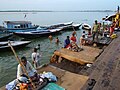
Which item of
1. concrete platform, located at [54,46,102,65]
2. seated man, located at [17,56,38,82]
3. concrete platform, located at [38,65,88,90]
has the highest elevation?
seated man, located at [17,56,38,82]

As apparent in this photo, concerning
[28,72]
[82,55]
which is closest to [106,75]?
[28,72]

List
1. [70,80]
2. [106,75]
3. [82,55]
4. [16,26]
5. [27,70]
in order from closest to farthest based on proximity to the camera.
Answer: [106,75] → [27,70] → [70,80] → [82,55] → [16,26]

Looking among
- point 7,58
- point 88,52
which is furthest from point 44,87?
point 7,58

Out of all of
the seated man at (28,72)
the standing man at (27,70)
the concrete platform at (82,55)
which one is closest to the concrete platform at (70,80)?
the seated man at (28,72)

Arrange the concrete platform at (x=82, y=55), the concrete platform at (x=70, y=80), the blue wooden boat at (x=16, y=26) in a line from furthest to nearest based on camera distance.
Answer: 1. the blue wooden boat at (x=16, y=26)
2. the concrete platform at (x=82, y=55)
3. the concrete platform at (x=70, y=80)

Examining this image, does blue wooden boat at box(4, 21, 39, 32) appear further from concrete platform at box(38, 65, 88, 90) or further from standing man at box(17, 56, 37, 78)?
standing man at box(17, 56, 37, 78)

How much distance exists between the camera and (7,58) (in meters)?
17.4

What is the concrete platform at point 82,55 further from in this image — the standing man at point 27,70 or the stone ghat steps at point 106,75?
the standing man at point 27,70

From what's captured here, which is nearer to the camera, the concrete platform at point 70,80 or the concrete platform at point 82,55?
the concrete platform at point 70,80

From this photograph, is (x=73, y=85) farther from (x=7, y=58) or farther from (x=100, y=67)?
(x=7, y=58)

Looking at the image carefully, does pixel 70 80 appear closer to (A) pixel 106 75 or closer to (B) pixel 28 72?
(A) pixel 106 75

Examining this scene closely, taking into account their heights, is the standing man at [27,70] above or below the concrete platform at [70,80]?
above

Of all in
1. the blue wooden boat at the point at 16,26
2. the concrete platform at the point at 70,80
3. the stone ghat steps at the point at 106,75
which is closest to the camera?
the stone ghat steps at the point at 106,75

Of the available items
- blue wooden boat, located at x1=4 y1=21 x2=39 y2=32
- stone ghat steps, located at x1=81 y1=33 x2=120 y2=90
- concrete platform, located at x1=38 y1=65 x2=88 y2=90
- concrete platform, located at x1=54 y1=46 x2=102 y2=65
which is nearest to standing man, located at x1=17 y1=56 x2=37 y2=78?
concrete platform, located at x1=38 y1=65 x2=88 y2=90
